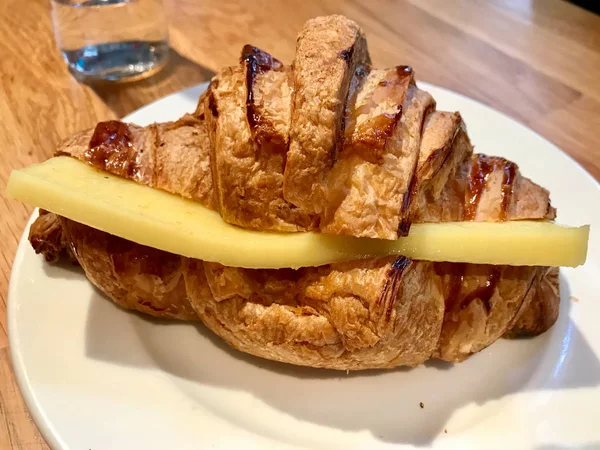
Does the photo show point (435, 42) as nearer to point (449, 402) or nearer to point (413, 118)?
point (413, 118)

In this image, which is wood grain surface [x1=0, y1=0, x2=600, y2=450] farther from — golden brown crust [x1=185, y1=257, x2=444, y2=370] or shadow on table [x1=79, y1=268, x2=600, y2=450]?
golden brown crust [x1=185, y1=257, x2=444, y2=370]

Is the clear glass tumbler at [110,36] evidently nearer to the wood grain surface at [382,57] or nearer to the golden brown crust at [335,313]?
the wood grain surface at [382,57]

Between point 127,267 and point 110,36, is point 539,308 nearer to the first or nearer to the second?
point 127,267

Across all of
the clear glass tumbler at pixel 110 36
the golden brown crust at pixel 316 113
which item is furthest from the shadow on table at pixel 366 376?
the clear glass tumbler at pixel 110 36

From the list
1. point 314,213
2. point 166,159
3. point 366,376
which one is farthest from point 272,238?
point 366,376

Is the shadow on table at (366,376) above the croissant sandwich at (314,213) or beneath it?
beneath

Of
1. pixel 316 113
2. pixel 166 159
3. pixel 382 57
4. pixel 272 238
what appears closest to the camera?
pixel 316 113
